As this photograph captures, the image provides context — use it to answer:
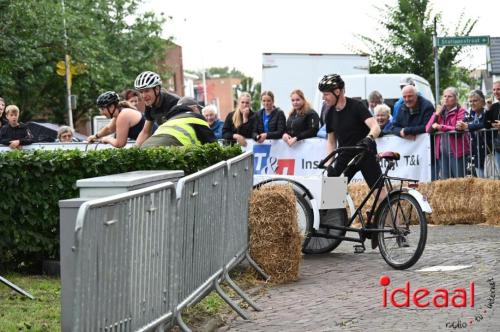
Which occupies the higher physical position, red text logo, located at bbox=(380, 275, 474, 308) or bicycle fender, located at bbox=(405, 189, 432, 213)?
bicycle fender, located at bbox=(405, 189, 432, 213)

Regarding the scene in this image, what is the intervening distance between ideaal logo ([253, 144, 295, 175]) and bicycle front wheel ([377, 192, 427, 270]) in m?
6.51

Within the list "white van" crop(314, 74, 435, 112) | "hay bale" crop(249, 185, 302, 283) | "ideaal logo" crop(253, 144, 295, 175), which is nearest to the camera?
"hay bale" crop(249, 185, 302, 283)

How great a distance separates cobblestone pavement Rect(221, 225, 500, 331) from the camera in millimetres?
7777

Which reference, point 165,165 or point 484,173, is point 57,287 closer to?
point 165,165

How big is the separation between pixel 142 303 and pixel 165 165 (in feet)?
15.2

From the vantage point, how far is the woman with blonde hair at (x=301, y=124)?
16156 millimetres

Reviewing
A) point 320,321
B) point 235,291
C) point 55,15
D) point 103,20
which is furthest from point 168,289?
point 103,20

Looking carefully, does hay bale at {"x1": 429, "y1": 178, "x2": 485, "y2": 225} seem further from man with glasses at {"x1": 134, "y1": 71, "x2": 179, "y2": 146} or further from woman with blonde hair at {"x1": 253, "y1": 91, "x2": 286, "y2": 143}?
man with glasses at {"x1": 134, "y1": 71, "x2": 179, "y2": 146}

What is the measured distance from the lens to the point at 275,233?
1015 cm

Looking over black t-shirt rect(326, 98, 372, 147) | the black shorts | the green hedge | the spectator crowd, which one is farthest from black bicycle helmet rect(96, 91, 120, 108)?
the black shorts

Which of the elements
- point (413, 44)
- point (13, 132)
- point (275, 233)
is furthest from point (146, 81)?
point (413, 44)

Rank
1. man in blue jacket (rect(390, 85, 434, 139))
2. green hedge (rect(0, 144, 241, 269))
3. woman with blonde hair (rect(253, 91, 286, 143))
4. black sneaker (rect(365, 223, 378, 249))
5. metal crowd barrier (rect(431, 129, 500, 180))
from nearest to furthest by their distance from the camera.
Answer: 1. green hedge (rect(0, 144, 241, 269))
2. black sneaker (rect(365, 223, 378, 249))
3. metal crowd barrier (rect(431, 129, 500, 180))
4. man in blue jacket (rect(390, 85, 434, 139))
5. woman with blonde hair (rect(253, 91, 286, 143))

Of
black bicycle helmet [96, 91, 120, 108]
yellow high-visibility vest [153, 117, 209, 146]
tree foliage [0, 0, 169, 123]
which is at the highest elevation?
tree foliage [0, 0, 169, 123]

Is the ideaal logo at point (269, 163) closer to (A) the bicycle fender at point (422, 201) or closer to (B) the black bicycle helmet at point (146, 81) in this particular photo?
(B) the black bicycle helmet at point (146, 81)
